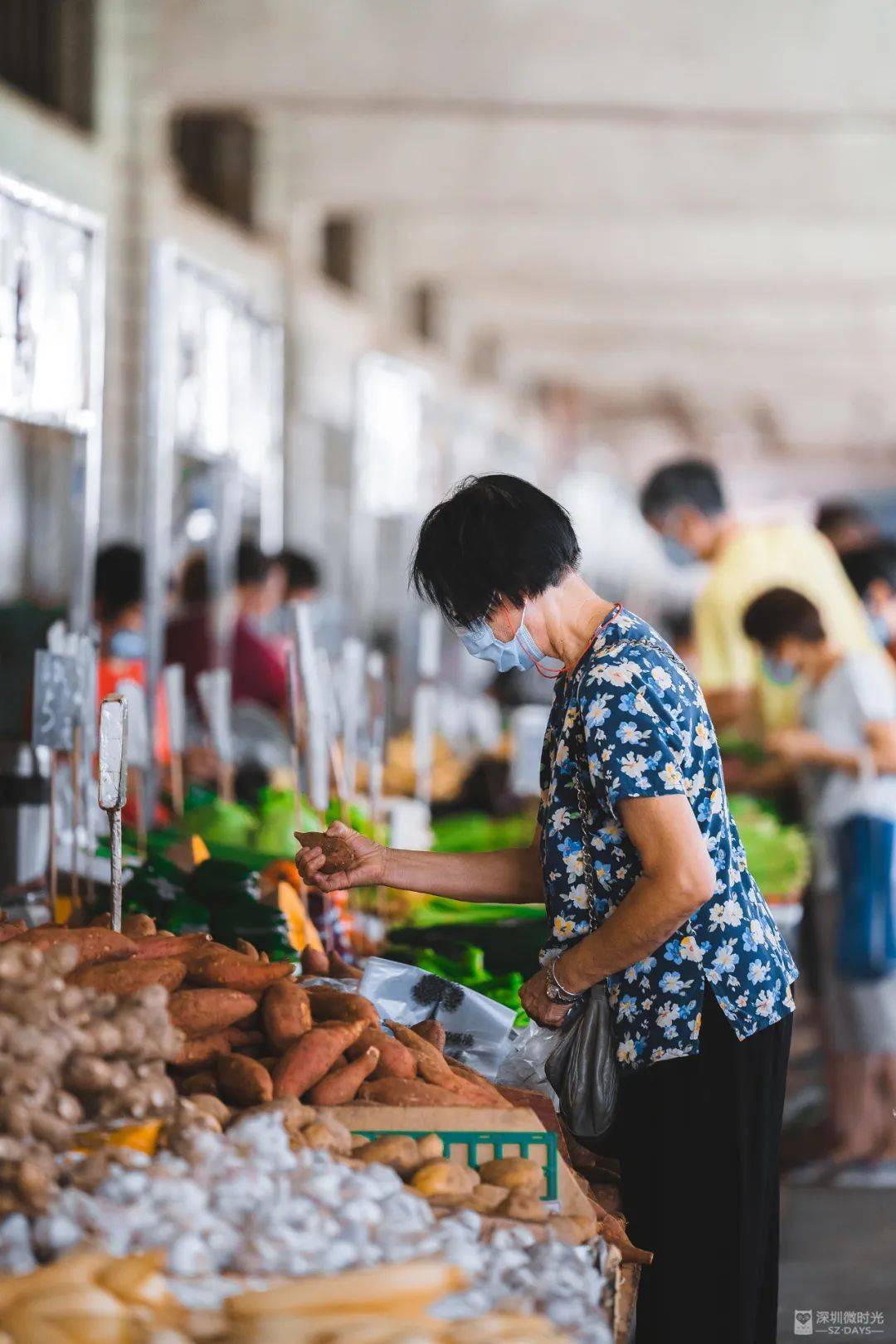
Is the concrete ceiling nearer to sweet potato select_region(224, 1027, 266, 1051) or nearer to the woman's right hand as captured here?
the woman's right hand

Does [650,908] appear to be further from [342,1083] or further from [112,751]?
[112,751]

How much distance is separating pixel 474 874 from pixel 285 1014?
1.87 feet

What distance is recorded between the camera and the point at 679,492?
5980 mm

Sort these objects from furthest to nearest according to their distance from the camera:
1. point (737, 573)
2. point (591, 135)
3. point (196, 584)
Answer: point (591, 135) → point (196, 584) → point (737, 573)

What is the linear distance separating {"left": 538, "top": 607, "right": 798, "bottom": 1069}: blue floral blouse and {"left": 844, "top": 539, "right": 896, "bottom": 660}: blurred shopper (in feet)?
14.3

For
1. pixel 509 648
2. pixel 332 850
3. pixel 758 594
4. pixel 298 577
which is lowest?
pixel 332 850

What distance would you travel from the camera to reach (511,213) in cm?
955

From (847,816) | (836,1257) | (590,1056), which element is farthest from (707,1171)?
(847,816)

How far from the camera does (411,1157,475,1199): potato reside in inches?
75.7

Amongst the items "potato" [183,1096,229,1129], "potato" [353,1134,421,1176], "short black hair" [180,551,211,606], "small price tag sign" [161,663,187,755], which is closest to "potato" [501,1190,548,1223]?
"potato" [353,1134,421,1176]

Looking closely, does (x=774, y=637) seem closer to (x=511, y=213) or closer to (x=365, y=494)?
(x=365, y=494)

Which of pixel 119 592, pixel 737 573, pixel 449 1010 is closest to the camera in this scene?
pixel 449 1010

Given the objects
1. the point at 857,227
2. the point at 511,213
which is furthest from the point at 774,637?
the point at 857,227

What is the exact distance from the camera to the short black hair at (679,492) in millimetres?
5969
